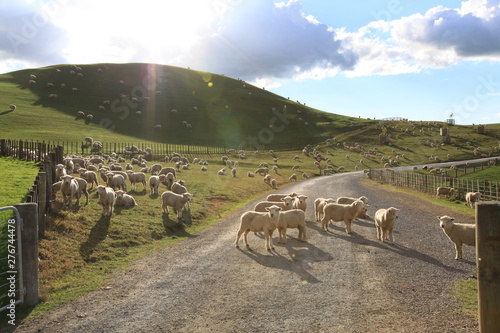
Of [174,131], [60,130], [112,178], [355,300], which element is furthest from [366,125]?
[355,300]

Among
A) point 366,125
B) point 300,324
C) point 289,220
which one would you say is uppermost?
point 366,125

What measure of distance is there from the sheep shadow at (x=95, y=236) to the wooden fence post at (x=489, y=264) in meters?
12.1

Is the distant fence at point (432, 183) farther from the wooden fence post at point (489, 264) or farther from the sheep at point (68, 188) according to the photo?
the sheep at point (68, 188)

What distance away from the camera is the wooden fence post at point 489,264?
18.2ft

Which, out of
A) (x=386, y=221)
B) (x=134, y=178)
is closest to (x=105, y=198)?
(x=134, y=178)

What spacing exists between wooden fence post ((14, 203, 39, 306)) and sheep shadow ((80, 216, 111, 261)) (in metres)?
3.71

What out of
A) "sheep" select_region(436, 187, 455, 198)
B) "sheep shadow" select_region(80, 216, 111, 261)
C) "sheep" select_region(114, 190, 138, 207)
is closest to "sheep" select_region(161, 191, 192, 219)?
"sheep" select_region(114, 190, 138, 207)

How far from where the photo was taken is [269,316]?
812 centimetres

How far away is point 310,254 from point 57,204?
12.3 metres

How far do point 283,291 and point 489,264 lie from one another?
540 cm

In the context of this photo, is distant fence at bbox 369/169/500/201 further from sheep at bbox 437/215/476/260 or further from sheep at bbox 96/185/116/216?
sheep at bbox 96/185/116/216

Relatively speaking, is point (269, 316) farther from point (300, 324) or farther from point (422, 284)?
point (422, 284)

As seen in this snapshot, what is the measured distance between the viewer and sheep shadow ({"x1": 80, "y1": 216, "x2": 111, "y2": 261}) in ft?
42.6

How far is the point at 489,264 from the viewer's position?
562cm
